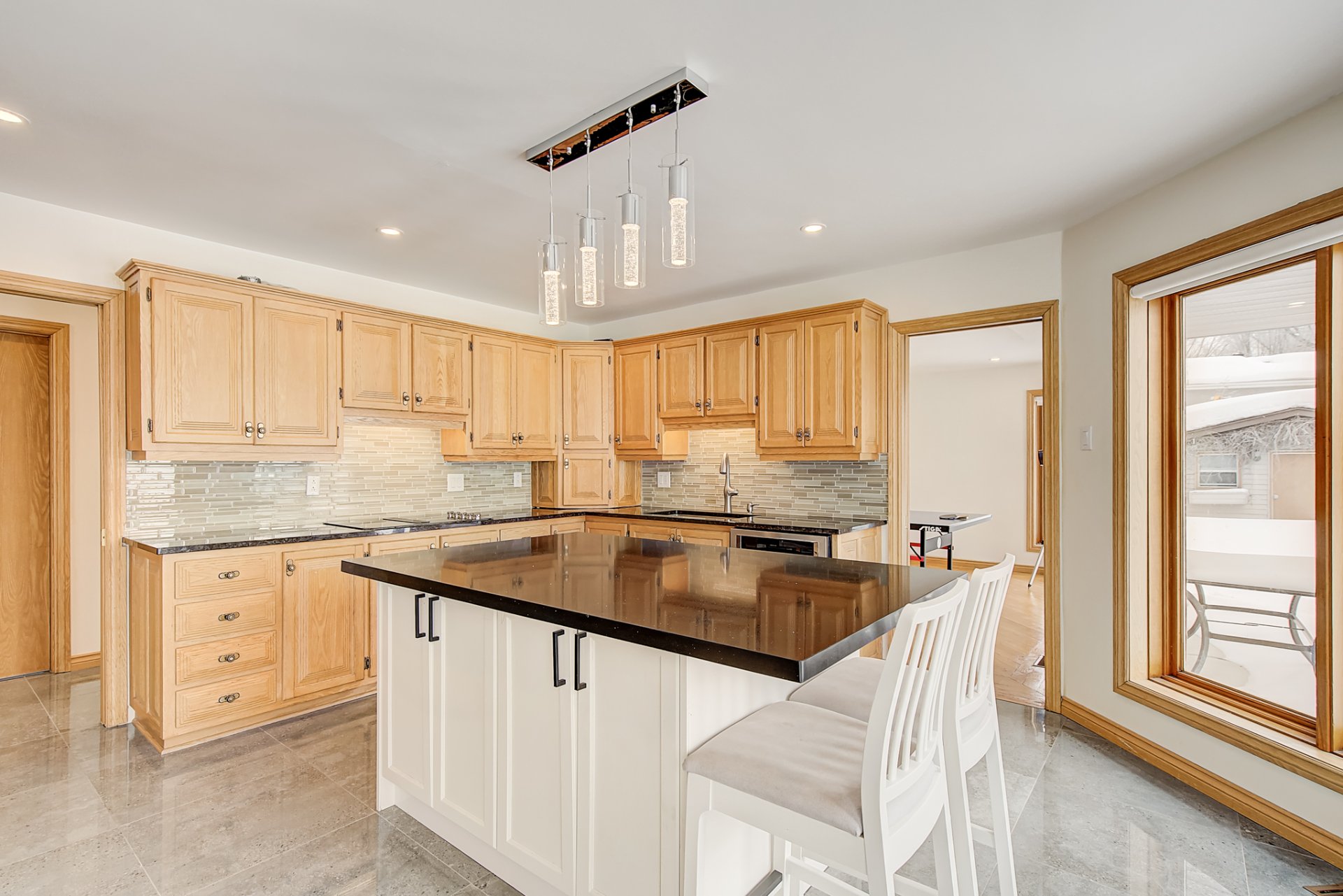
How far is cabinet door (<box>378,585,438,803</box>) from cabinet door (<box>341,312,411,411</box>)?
1.85 metres

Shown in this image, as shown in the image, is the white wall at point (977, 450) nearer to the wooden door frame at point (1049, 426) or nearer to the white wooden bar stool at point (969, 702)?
the wooden door frame at point (1049, 426)

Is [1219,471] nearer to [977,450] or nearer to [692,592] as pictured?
[692,592]

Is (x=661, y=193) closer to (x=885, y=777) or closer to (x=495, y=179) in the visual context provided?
(x=495, y=179)

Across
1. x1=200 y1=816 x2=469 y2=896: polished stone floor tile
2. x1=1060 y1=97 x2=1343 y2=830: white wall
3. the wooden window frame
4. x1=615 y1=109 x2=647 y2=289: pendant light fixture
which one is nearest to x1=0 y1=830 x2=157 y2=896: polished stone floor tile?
x1=200 y1=816 x2=469 y2=896: polished stone floor tile

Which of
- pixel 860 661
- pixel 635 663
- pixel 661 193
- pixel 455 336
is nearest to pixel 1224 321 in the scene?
pixel 860 661

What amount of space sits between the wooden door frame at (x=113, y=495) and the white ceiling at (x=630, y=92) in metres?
0.54

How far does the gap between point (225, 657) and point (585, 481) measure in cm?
252

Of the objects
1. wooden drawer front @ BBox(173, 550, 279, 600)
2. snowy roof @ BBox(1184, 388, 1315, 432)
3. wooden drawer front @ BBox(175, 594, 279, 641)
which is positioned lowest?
wooden drawer front @ BBox(175, 594, 279, 641)

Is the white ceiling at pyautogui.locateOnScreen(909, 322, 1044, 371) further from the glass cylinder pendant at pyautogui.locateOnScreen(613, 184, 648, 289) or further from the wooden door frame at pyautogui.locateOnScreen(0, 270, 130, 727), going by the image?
the wooden door frame at pyautogui.locateOnScreen(0, 270, 130, 727)

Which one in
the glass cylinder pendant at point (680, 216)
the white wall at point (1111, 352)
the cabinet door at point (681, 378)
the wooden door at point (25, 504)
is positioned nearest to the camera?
the glass cylinder pendant at point (680, 216)

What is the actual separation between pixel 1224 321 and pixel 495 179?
10.3 ft

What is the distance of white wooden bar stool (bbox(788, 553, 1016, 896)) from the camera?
1.49 m

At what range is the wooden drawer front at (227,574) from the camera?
2916 millimetres

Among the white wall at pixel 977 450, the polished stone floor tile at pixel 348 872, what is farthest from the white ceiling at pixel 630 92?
the white wall at pixel 977 450
